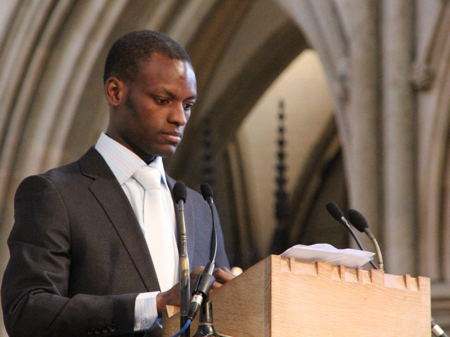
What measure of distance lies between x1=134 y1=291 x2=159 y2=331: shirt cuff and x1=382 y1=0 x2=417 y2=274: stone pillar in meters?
4.43

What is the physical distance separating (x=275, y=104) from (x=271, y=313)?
474 inches

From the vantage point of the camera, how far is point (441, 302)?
7.09 meters

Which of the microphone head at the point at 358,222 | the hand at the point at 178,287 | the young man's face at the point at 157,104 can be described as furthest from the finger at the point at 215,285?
the microphone head at the point at 358,222

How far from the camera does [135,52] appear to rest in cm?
318

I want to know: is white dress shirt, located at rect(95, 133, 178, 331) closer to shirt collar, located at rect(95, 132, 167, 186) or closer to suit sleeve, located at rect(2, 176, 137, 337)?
shirt collar, located at rect(95, 132, 167, 186)

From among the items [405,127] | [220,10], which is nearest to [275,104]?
[220,10]

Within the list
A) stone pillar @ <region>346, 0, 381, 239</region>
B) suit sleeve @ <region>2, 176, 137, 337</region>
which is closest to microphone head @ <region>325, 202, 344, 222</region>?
suit sleeve @ <region>2, 176, 137, 337</region>

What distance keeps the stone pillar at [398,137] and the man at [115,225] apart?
13.1 ft

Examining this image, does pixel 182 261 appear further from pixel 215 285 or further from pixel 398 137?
pixel 398 137

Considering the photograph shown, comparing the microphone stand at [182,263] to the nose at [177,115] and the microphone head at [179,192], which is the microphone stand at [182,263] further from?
the nose at [177,115]

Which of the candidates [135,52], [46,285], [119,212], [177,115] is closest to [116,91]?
[135,52]

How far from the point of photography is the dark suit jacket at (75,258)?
285cm

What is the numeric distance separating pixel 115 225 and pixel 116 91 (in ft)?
1.31

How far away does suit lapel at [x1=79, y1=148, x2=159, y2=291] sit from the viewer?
118 inches
